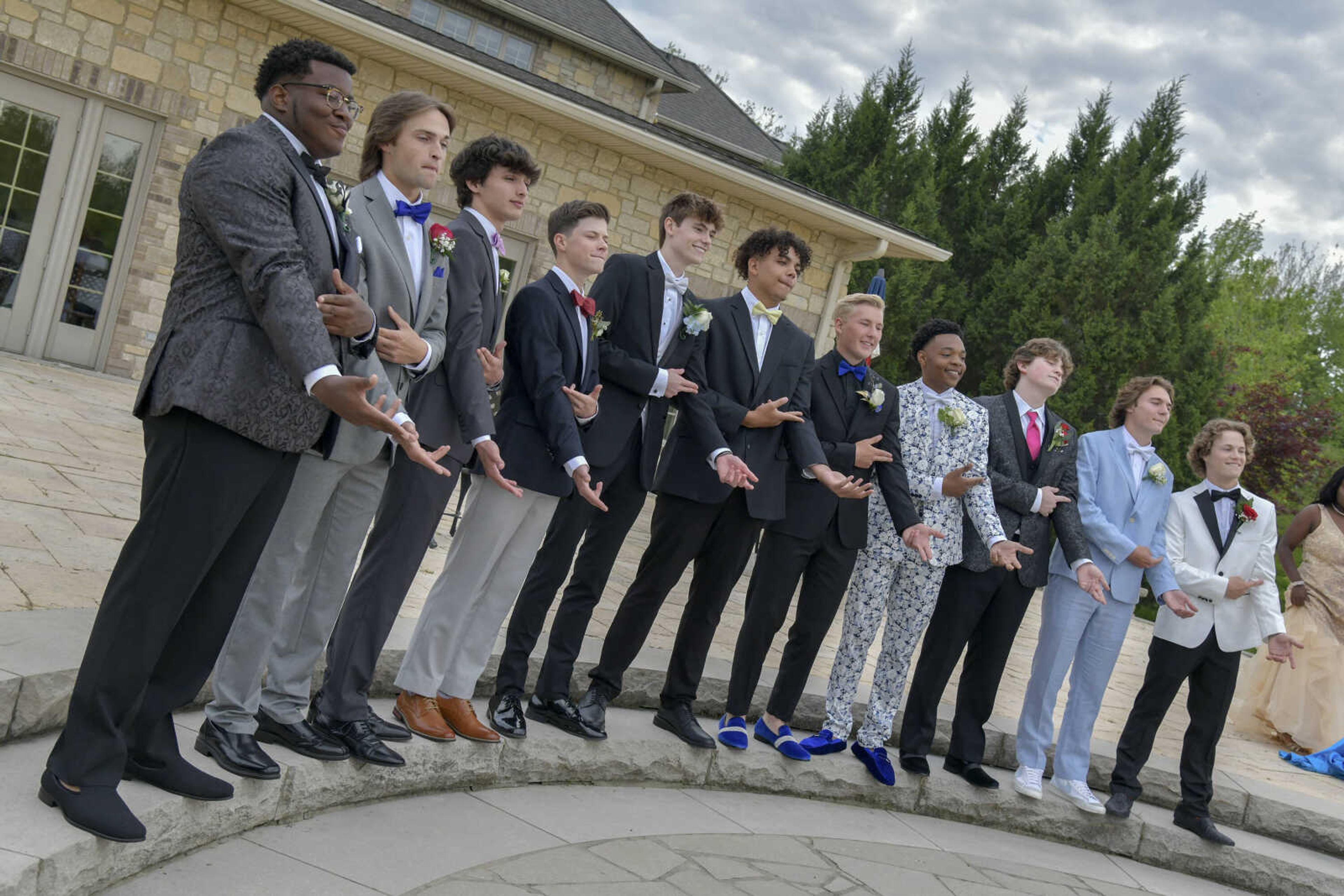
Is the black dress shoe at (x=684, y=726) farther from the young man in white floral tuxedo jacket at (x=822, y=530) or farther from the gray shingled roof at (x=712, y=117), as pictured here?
the gray shingled roof at (x=712, y=117)

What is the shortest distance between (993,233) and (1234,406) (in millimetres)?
5700

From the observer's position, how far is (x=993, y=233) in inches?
899

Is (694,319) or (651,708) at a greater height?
(694,319)

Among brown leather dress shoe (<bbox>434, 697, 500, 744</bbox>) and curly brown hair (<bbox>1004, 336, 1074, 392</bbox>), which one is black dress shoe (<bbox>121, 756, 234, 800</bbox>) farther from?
curly brown hair (<bbox>1004, 336, 1074, 392</bbox>)

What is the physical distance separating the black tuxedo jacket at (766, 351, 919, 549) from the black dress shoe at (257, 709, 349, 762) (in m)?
2.10

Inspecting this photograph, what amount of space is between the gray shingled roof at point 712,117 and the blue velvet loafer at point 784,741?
14900mm

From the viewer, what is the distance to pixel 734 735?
16.1 feet

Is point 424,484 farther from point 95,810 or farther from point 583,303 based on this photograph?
point 95,810

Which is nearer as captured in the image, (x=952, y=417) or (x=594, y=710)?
(x=594, y=710)

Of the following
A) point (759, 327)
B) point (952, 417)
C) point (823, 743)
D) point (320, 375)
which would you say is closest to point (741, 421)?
point (759, 327)

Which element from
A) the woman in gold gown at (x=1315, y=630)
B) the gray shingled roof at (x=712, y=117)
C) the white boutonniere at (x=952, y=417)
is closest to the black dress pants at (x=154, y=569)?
the white boutonniere at (x=952, y=417)

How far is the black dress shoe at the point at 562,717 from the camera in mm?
4453

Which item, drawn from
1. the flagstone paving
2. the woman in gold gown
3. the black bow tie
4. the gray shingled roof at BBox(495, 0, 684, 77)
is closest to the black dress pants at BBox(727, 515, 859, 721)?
the flagstone paving

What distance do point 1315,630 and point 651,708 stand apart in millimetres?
5120
